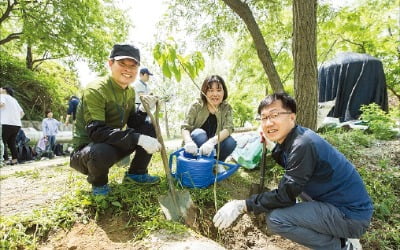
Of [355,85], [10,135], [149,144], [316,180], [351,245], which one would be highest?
[355,85]

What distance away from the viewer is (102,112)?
87.1 inches

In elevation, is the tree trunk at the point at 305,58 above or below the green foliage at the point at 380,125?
above

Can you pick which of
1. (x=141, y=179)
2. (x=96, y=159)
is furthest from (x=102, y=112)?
(x=141, y=179)

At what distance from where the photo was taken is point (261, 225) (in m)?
2.43

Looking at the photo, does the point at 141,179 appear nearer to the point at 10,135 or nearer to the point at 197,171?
the point at 197,171

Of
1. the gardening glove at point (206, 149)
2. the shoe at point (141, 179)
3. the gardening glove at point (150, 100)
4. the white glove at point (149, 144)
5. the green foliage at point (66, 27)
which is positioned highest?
the green foliage at point (66, 27)

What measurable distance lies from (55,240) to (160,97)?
4.56ft

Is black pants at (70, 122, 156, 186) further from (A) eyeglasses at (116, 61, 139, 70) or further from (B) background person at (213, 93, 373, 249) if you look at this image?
(B) background person at (213, 93, 373, 249)

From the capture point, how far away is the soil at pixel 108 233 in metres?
1.81

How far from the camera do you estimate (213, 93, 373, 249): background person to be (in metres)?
1.69

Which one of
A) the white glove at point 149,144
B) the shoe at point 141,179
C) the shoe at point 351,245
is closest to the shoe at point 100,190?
the shoe at point 141,179

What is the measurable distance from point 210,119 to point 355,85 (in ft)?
19.9

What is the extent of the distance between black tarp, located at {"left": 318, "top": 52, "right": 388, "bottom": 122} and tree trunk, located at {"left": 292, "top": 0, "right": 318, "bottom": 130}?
4.81 metres

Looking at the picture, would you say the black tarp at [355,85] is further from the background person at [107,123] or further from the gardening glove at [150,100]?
the background person at [107,123]
